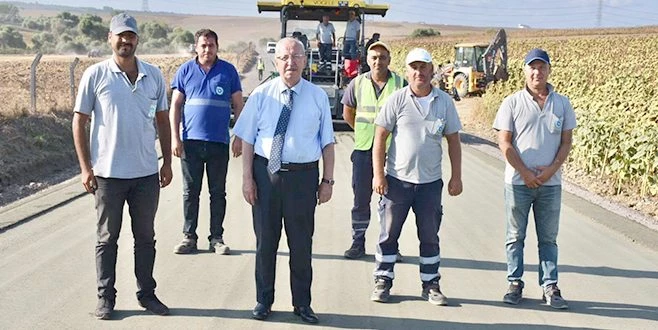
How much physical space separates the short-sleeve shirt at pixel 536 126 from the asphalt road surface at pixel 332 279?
3.53ft

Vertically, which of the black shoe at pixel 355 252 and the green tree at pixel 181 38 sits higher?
the green tree at pixel 181 38

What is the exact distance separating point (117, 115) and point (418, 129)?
2220mm

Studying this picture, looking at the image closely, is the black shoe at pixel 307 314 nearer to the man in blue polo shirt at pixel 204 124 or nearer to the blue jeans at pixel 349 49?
the man in blue polo shirt at pixel 204 124

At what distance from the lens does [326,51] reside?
1964 cm

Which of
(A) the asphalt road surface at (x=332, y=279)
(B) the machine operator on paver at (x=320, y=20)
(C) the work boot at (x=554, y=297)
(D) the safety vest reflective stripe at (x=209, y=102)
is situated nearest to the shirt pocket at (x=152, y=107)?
(A) the asphalt road surface at (x=332, y=279)

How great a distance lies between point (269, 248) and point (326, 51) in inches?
560

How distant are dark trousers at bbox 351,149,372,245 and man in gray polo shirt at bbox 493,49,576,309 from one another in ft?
4.72

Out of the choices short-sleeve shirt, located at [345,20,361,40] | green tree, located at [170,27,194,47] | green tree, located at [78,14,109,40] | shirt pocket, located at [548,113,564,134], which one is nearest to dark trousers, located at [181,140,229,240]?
shirt pocket, located at [548,113,564,134]

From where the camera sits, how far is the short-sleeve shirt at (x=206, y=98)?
296 inches

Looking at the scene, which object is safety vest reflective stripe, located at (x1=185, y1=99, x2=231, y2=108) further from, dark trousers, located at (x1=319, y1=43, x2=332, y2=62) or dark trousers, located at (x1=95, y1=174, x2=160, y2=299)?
dark trousers, located at (x1=319, y1=43, x2=332, y2=62)

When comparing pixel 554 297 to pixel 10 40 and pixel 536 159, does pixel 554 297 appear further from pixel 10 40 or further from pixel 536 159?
pixel 10 40

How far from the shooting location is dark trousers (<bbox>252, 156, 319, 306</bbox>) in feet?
18.7

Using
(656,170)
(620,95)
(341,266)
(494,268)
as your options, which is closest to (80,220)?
(341,266)

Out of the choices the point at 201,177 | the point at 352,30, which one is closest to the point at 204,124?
the point at 201,177
